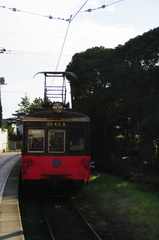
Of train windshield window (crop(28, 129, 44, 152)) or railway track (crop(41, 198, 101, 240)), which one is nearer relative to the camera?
railway track (crop(41, 198, 101, 240))

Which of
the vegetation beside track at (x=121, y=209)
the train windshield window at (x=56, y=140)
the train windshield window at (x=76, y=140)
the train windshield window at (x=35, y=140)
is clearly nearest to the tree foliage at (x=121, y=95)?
the vegetation beside track at (x=121, y=209)

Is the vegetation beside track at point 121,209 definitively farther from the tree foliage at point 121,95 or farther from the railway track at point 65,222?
the tree foliage at point 121,95

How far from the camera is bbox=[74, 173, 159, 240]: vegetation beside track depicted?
7449 mm

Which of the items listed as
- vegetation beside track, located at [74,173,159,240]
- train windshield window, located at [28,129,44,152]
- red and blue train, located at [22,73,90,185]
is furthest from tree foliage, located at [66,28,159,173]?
train windshield window, located at [28,129,44,152]

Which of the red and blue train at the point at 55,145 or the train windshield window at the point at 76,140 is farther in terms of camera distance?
the train windshield window at the point at 76,140

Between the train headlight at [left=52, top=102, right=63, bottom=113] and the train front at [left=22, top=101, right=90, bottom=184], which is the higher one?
the train headlight at [left=52, top=102, right=63, bottom=113]

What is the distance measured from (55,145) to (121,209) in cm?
271

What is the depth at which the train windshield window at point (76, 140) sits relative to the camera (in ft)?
34.3

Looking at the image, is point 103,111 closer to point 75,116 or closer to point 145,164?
point 145,164

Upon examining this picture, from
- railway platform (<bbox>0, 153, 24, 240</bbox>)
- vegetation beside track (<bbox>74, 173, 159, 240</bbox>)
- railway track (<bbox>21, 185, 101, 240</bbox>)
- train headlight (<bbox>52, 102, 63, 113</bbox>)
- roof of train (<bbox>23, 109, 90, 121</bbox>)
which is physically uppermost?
train headlight (<bbox>52, 102, 63, 113</bbox>)

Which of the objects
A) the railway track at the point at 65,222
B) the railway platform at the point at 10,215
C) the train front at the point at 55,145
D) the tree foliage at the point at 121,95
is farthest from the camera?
the tree foliage at the point at 121,95

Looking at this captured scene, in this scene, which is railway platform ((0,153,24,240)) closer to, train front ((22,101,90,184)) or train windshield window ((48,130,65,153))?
train front ((22,101,90,184))

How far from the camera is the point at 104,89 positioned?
17.4 meters

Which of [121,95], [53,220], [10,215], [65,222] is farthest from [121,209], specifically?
[121,95]
